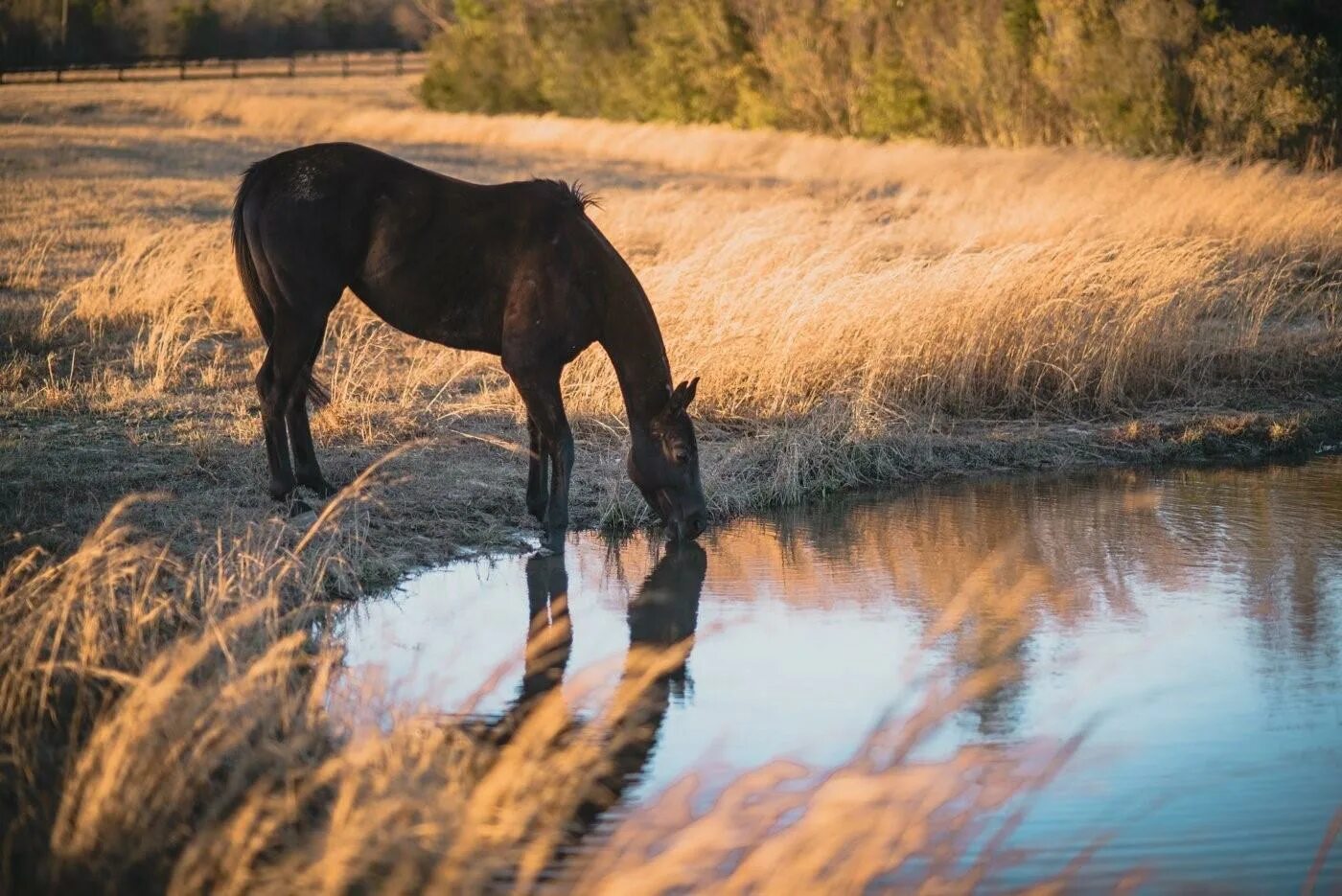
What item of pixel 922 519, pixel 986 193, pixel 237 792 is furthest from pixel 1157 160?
pixel 237 792

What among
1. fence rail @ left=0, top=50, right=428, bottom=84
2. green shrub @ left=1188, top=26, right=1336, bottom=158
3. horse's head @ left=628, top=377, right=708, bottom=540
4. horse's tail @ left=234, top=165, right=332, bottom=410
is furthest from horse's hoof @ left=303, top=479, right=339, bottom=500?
fence rail @ left=0, top=50, right=428, bottom=84

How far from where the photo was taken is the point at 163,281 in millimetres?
12609

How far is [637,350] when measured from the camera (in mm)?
8039

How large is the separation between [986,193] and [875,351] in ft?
30.5

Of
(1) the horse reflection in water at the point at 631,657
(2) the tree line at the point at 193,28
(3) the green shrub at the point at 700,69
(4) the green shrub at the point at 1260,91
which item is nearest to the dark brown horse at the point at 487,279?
(1) the horse reflection in water at the point at 631,657

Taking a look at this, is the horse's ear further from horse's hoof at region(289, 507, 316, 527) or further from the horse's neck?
horse's hoof at region(289, 507, 316, 527)

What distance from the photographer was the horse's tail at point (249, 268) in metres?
8.17

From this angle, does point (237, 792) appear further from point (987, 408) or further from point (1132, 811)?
point (987, 408)

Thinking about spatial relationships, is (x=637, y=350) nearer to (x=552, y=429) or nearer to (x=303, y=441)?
(x=552, y=429)

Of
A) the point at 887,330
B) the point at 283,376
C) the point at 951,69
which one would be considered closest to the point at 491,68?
the point at 951,69

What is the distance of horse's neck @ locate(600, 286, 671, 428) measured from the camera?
803cm

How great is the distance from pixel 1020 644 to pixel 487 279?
338 centimetres

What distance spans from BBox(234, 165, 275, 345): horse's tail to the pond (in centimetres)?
185

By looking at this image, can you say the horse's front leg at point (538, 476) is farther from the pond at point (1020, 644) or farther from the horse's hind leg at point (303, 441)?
the horse's hind leg at point (303, 441)
